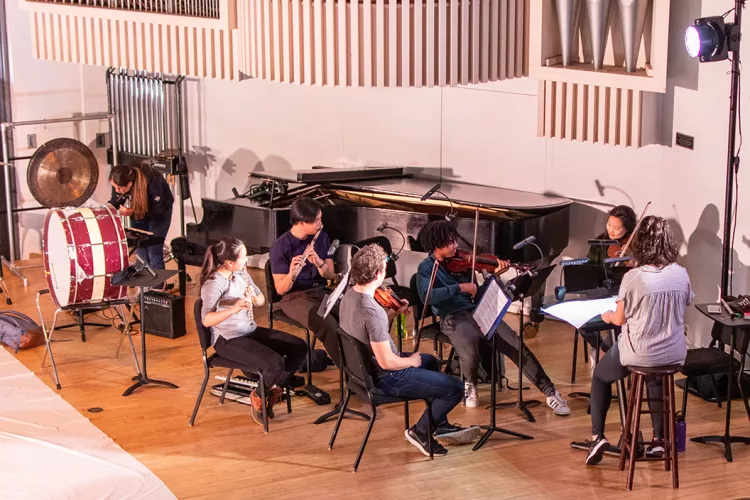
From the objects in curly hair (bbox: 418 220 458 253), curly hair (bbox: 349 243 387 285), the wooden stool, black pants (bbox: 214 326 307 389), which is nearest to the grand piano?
curly hair (bbox: 418 220 458 253)

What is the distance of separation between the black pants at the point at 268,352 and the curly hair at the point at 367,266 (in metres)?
0.96

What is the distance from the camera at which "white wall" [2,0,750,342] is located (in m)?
7.70

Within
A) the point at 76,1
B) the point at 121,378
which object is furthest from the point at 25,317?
the point at 76,1

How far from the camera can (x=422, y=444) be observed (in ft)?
21.0

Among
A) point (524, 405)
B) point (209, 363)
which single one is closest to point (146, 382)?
point (209, 363)

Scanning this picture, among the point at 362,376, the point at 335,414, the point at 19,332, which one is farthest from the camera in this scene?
the point at 19,332

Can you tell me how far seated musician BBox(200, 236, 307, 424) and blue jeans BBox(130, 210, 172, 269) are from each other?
251cm

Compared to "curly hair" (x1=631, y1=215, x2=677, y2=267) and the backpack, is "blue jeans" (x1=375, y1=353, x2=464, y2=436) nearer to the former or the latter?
"curly hair" (x1=631, y1=215, x2=677, y2=267)

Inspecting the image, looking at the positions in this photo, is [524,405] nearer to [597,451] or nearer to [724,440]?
[597,451]

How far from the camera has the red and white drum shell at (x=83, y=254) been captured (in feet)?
24.3

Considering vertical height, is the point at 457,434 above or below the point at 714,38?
below

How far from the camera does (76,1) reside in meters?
8.57

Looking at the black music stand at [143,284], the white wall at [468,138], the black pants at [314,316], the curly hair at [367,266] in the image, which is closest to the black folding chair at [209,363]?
the black pants at [314,316]

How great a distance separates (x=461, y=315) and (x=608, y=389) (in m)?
1.12
